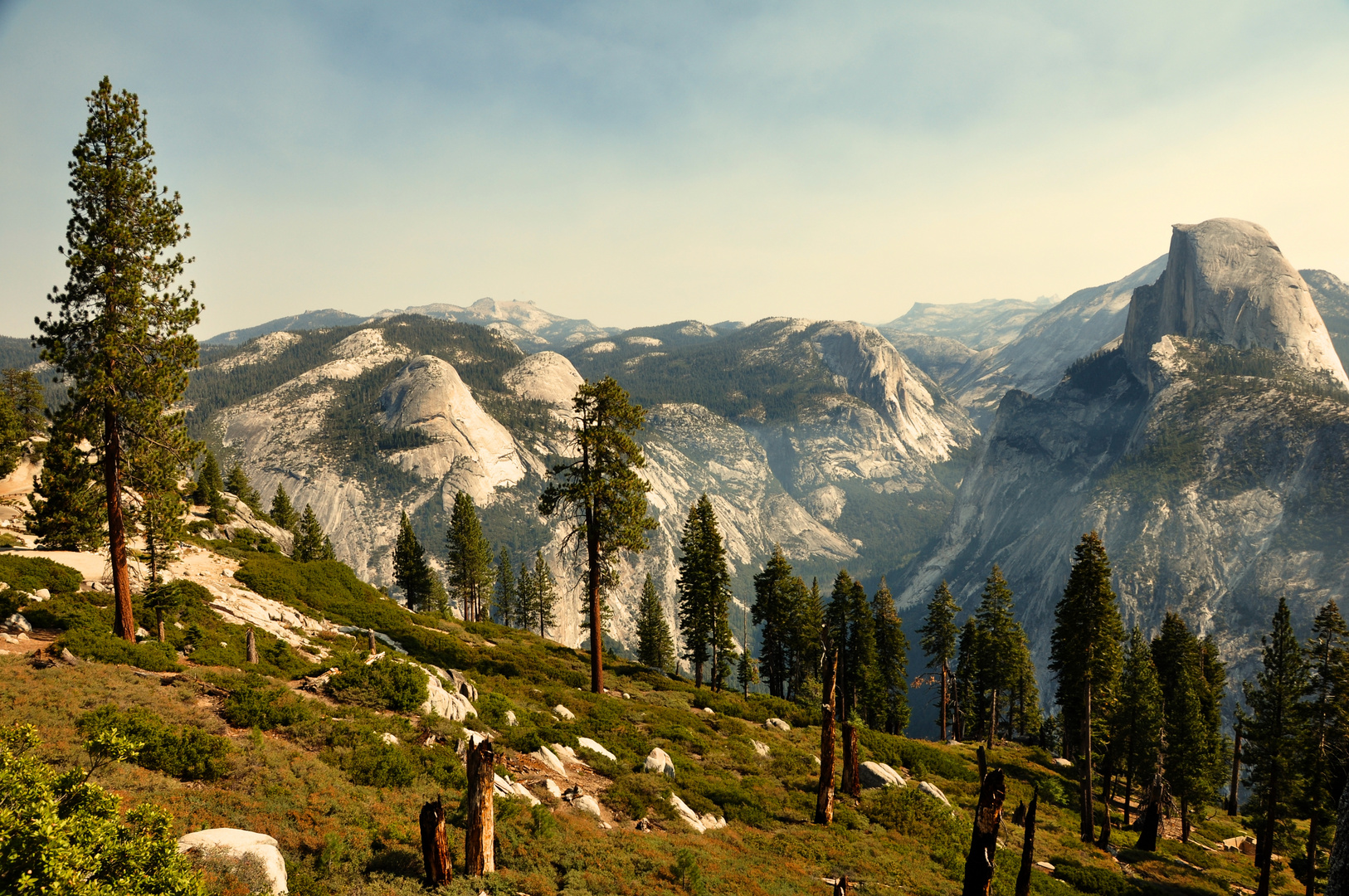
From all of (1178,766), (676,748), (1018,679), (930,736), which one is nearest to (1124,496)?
(930,736)

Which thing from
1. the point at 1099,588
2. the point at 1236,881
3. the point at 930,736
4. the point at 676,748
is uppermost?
the point at 1099,588

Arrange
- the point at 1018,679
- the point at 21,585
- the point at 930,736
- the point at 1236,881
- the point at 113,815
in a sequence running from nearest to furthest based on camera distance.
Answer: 1. the point at 113,815
2. the point at 21,585
3. the point at 1236,881
4. the point at 1018,679
5. the point at 930,736

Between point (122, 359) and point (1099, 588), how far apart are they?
49146 mm

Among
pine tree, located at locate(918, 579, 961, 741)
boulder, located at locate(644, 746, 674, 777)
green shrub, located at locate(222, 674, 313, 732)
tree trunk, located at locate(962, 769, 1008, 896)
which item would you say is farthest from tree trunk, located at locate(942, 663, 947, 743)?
green shrub, located at locate(222, 674, 313, 732)

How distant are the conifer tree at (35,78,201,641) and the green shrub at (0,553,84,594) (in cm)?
578

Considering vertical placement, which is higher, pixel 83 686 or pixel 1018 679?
pixel 83 686

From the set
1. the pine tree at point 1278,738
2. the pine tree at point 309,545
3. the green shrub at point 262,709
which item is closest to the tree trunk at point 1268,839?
the pine tree at point 1278,738

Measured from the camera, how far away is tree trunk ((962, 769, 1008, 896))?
9.57 meters

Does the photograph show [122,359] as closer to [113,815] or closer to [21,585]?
[21,585]

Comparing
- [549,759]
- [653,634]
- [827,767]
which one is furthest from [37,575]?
[653,634]

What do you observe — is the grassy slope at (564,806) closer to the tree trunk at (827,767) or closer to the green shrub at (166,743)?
the green shrub at (166,743)

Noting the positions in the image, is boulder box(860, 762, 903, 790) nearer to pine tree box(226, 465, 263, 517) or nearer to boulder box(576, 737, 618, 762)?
boulder box(576, 737, 618, 762)

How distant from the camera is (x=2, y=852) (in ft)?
23.4

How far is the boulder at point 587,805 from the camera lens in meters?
18.0
